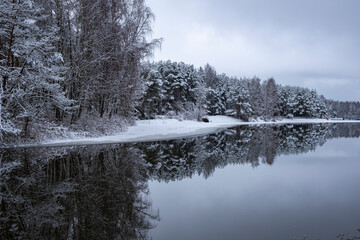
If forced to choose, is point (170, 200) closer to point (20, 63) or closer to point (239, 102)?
point (20, 63)

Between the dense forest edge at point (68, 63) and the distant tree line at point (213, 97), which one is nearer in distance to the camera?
the dense forest edge at point (68, 63)

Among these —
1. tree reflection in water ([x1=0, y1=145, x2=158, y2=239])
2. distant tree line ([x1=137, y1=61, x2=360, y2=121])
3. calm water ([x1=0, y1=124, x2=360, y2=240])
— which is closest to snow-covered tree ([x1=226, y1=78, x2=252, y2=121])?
distant tree line ([x1=137, y1=61, x2=360, y2=121])

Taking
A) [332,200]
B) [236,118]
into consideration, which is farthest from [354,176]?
[236,118]

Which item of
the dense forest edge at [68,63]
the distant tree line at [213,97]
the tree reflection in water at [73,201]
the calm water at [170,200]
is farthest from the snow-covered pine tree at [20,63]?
the distant tree line at [213,97]

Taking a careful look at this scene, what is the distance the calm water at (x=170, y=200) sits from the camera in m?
3.88

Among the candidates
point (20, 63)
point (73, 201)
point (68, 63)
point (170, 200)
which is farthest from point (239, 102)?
point (73, 201)

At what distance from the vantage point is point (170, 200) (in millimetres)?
5508

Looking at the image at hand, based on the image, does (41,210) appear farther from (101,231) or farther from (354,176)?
(354,176)

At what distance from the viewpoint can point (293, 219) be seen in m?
4.42

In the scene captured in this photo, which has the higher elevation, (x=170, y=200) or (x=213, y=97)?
(x=213, y=97)

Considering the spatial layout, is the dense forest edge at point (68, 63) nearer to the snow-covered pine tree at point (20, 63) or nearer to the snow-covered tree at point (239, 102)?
the snow-covered pine tree at point (20, 63)

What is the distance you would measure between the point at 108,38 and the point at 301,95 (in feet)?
237

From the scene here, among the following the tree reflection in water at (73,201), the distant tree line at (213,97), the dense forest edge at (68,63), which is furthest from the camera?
the distant tree line at (213,97)

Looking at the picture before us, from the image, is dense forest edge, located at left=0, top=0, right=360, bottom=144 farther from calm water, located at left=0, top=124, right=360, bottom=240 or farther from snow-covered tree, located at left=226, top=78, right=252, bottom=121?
snow-covered tree, located at left=226, top=78, right=252, bottom=121
